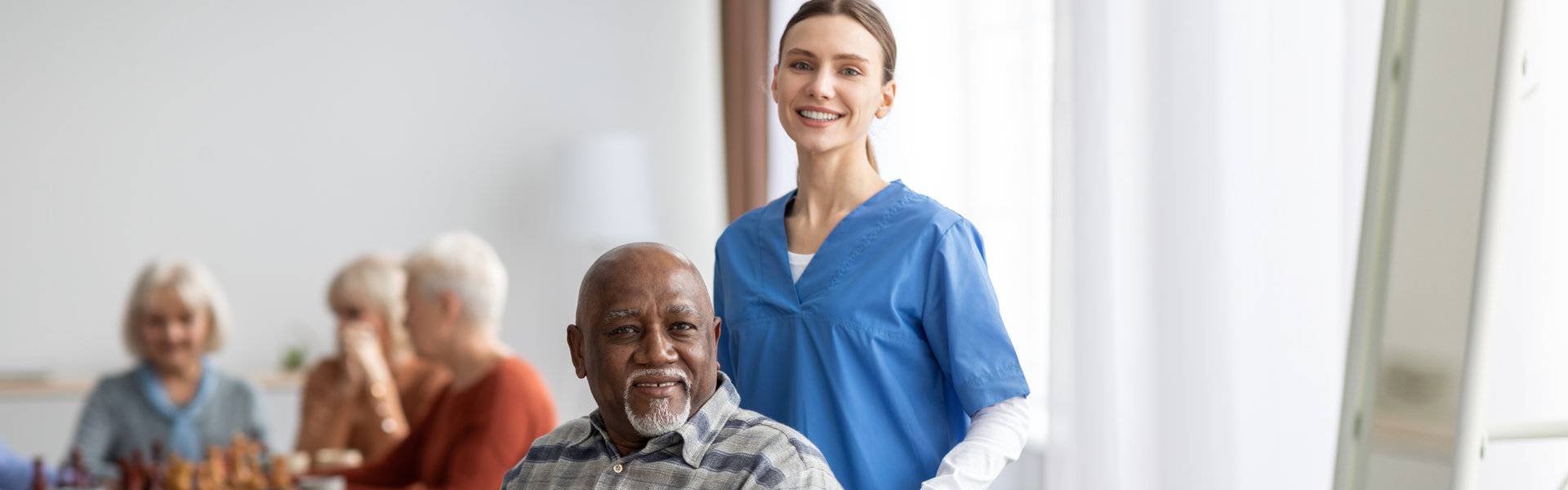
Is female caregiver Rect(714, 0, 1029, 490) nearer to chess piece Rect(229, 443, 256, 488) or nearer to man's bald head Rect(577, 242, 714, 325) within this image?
man's bald head Rect(577, 242, 714, 325)

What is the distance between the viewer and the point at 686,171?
16.9 feet

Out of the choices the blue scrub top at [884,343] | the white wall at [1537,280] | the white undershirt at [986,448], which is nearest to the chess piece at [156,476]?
the blue scrub top at [884,343]

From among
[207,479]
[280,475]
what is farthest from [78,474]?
[280,475]

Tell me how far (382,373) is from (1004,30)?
6.62ft

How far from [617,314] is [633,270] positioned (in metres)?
0.05

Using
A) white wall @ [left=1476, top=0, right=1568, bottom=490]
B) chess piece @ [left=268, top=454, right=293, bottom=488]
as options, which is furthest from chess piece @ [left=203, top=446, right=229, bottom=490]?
white wall @ [left=1476, top=0, right=1568, bottom=490]

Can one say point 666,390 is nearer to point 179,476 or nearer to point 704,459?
point 704,459

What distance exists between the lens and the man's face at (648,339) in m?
1.23

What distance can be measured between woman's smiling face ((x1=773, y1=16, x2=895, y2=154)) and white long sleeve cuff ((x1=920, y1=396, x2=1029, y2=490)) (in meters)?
0.37

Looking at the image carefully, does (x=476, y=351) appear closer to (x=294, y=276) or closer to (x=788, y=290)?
(x=788, y=290)

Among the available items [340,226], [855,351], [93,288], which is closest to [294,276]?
[340,226]

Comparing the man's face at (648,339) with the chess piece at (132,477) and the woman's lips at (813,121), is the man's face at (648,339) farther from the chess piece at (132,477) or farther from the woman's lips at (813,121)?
the chess piece at (132,477)

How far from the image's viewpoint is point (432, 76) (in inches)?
193

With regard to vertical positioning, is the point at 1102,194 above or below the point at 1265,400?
above
